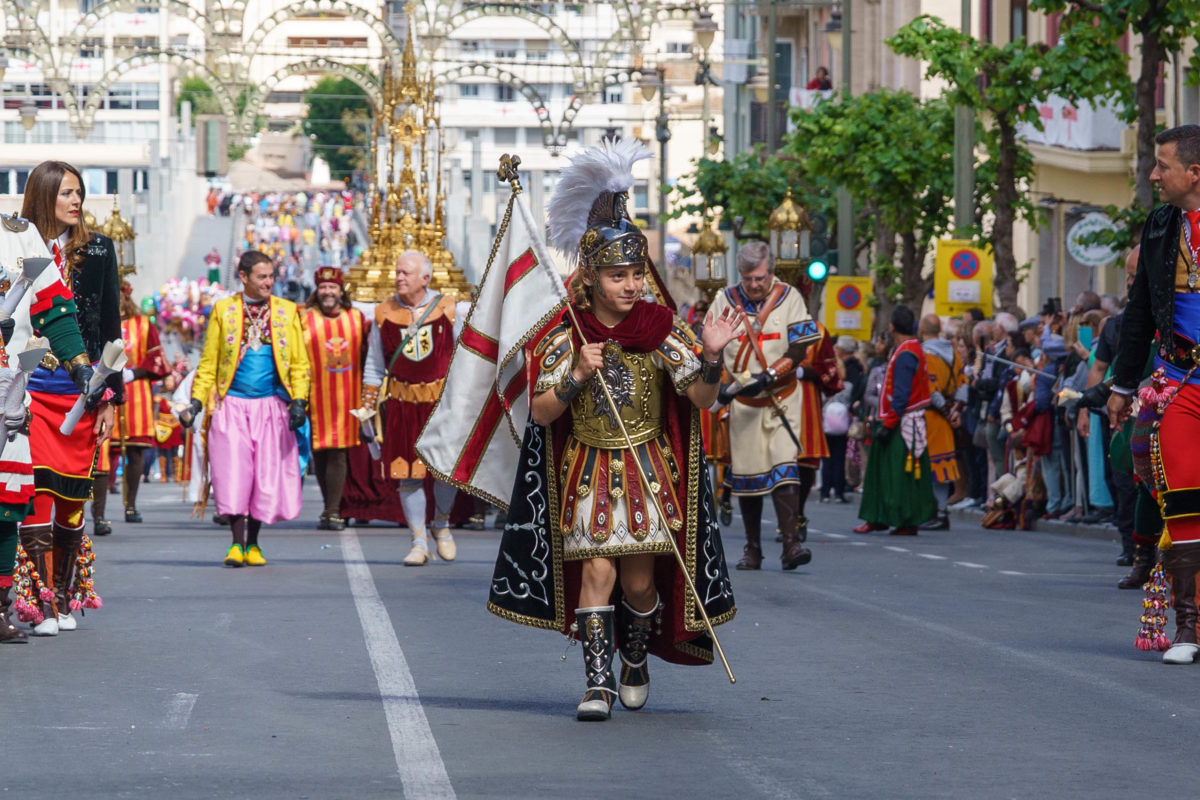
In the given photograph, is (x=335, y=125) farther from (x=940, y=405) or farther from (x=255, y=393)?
(x=255, y=393)

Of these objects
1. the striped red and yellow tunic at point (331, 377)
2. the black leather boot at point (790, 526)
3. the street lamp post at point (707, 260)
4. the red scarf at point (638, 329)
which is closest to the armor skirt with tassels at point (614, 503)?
the red scarf at point (638, 329)

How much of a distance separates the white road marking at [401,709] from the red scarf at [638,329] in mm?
1444

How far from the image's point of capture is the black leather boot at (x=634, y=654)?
8.74 meters

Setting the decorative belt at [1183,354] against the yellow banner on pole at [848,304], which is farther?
the yellow banner on pole at [848,304]

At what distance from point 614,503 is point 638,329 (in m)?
0.61

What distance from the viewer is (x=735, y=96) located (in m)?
69.0

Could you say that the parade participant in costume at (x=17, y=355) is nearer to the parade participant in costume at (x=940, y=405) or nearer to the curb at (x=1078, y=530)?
the curb at (x=1078, y=530)

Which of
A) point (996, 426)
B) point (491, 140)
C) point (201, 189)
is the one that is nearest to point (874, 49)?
point (996, 426)

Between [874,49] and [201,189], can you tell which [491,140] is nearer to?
[201,189]

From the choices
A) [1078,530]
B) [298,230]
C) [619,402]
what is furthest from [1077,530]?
[298,230]

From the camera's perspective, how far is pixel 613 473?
341 inches

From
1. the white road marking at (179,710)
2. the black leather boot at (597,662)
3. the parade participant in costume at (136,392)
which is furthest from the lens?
the parade participant in costume at (136,392)

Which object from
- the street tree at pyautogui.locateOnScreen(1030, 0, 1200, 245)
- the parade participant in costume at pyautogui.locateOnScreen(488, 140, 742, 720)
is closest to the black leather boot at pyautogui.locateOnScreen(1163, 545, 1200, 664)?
the parade participant in costume at pyautogui.locateOnScreen(488, 140, 742, 720)

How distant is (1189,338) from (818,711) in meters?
2.40
